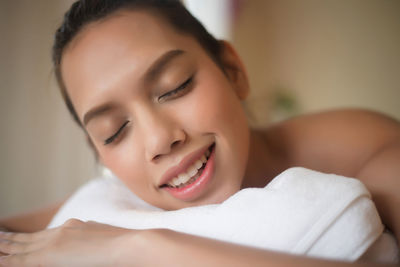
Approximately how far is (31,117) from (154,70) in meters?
0.99

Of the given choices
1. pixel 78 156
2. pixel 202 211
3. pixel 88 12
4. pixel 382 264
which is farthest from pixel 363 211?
pixel 78 156

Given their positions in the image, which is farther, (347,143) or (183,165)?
(347,143)

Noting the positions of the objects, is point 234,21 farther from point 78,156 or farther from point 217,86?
point 217,86

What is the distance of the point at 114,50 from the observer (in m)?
0.60

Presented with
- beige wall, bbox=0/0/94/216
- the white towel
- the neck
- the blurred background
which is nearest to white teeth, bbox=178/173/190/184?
the white towel

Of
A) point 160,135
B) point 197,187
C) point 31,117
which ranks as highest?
point 160,135

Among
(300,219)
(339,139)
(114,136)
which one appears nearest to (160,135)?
(114,136)

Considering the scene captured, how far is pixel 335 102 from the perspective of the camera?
225cm

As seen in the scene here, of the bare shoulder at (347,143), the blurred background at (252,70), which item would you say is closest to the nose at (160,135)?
the bare shoulder at (347,143)

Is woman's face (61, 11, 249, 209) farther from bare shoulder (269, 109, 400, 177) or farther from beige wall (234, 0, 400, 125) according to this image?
beige wall (234, 0, 400, 125)

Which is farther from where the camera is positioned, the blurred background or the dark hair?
the blurred background

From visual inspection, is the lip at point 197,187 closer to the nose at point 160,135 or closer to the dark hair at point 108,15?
the nose at point 160,135

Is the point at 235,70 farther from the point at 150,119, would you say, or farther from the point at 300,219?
the point at 300,219

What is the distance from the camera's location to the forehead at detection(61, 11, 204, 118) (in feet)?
1.90
